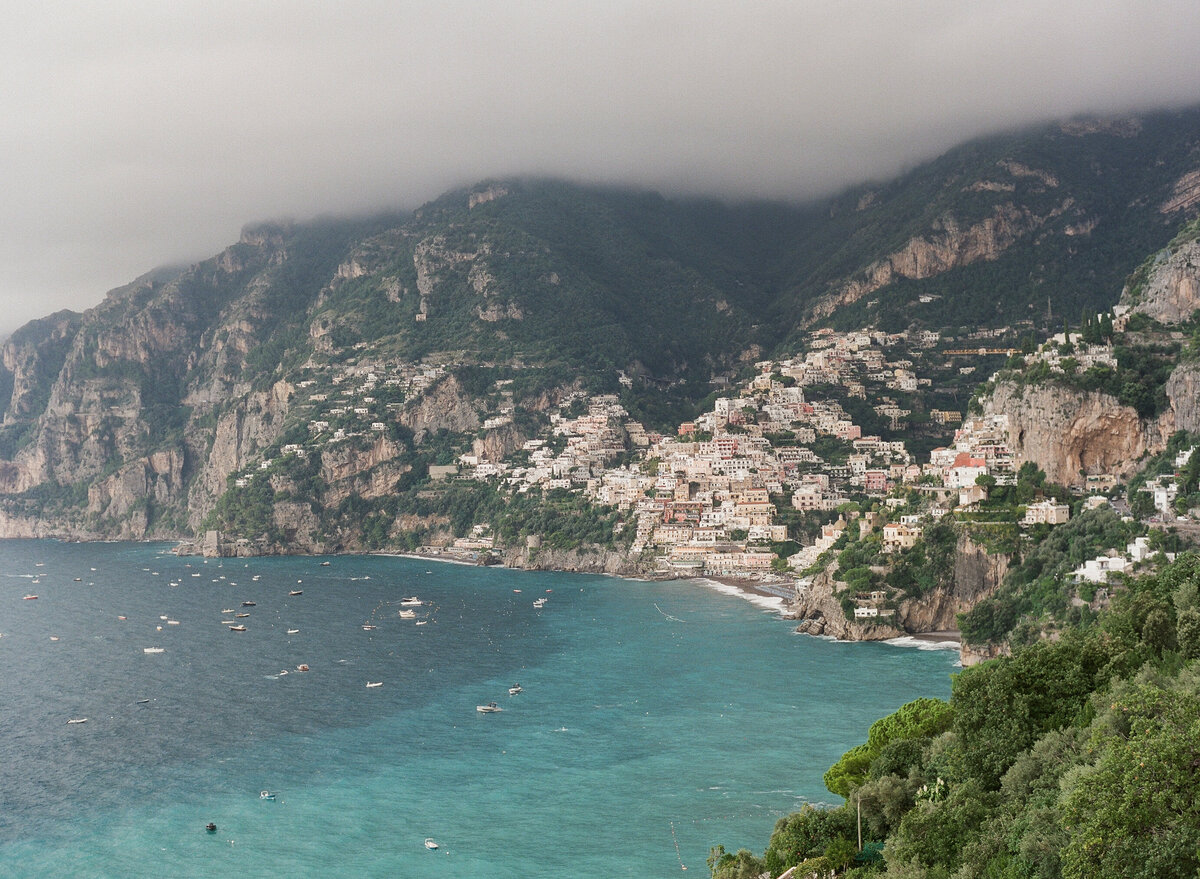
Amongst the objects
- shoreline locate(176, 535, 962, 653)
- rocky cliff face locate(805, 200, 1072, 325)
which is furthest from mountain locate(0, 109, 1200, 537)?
shoreline locate(176, 535, 962, 653)

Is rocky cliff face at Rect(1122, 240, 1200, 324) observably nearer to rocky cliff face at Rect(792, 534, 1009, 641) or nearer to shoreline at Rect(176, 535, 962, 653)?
rocky cliff face at Rect(792, 534, 1009, 641)

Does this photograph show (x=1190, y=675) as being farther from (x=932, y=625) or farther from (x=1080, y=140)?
(x=1080, y=140)

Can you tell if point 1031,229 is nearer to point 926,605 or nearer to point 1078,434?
Answer: point 1078,434

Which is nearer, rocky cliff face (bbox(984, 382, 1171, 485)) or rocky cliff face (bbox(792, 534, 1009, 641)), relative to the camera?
rocky cliff face (bbox(792, 534, 1009, 641))

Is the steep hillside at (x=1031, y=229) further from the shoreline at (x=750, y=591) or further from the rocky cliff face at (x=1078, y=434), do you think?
the rocky cliff face at (x=1078, y=434)

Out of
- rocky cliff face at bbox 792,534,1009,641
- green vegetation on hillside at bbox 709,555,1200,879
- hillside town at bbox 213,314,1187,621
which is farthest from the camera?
hillside town at bbox 213,314,1187,621

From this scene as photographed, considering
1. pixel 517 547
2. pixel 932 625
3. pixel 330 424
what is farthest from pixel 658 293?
pixel 932 625

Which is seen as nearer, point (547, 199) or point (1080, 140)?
point (1080, 140)
